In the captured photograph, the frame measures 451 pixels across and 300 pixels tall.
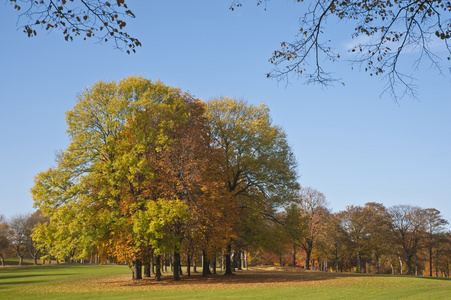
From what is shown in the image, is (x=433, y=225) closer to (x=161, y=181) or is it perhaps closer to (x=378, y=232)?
(x=378, y=232)

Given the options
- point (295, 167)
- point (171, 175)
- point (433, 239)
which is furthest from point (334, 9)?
point (433, 239)

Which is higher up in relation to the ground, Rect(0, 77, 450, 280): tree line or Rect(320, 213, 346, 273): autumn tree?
Rect(0, 77, 450, 280): tree line

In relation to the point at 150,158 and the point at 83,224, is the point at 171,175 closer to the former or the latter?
the point at 150,158

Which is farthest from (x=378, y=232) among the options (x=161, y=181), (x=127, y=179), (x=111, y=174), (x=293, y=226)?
(x=111, y=174)

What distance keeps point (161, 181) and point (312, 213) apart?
37.8m

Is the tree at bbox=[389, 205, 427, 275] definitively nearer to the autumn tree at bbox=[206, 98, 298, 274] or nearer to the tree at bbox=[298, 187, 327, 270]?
the tree at bbox=[298, 187, 327, 270]

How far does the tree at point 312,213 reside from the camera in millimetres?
60500

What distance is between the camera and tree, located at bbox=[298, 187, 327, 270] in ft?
198

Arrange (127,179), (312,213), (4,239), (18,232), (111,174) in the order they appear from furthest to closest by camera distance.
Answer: (18,232)
(4,239)
(312,213)
(127,179)
(111,174)

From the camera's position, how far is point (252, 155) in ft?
119

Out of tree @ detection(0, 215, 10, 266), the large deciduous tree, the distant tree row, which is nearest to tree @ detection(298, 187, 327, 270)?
the distant tree row

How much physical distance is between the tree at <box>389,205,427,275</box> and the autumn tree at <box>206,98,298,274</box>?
123 ft

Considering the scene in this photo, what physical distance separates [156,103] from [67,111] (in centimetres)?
689

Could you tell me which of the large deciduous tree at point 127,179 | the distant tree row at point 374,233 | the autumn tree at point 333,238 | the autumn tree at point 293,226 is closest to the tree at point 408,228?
the distant tree row at point 374,233
